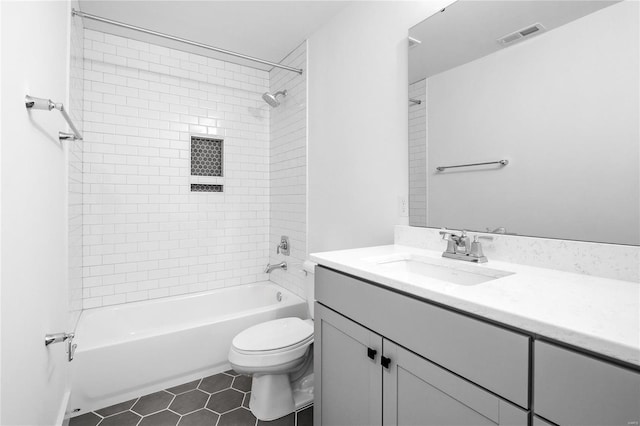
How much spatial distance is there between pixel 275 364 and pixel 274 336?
0.20 meters

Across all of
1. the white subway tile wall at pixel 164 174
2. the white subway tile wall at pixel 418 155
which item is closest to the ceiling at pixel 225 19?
the white subway tile wall at pixel 164 174

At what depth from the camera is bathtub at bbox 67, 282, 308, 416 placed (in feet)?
5.99

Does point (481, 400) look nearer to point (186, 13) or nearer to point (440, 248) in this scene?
point (440, 248)

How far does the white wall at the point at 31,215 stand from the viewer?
0.77 meters

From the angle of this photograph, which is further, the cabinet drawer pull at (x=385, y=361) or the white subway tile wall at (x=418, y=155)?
the white subway tile wall at (x=418, y=155)


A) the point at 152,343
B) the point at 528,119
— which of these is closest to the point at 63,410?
the point at 152,343

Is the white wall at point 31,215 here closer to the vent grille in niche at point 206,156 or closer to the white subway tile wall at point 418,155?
the vent grille in niche at point 206,156

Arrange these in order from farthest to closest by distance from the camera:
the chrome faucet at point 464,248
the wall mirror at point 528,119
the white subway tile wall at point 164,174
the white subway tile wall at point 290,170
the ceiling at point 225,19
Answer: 1. the white subway tile wall at point 290,170
2. the white subway tile wall at point 164,174
3. the ceiling at point 225,19
4. the chrome faucet at point 464,248
5. the wall mirror at point 528,119

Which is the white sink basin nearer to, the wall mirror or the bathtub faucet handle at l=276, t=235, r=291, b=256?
the wall mirror

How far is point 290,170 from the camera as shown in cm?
280

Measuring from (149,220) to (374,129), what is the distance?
204 centimetres

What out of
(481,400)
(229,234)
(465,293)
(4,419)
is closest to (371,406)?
(481,400)

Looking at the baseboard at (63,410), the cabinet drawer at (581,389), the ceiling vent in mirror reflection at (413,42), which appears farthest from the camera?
the ceiling vent in mirror reflection at (413,42)

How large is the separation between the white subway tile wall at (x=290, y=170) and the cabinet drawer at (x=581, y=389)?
201cm
